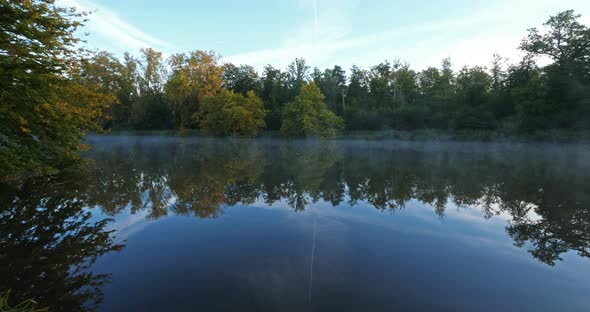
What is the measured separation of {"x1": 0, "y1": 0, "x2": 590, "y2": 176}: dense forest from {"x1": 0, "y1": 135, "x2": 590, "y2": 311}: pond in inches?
94.1

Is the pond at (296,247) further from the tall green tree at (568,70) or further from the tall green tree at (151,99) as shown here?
the tall green tree at (151,99)

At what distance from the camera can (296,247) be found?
4.97 meters

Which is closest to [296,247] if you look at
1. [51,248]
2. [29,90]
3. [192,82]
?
[51,248]

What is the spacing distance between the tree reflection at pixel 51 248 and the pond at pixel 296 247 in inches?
0.9

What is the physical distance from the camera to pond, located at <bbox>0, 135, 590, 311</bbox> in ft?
11.4

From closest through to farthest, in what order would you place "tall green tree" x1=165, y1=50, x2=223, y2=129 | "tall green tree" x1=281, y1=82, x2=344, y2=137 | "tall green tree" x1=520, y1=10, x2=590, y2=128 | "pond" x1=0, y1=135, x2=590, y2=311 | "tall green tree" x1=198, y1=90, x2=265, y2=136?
"pond" x1=0, y1=135, x2=590, y2=311 → "tall green tree" x1=520, y1=10, x2=590, y2=128 → "tall green tree" x1=281, y1=82, x2=344, y2=137 → "tall green tree" x1=198, y1=90, x2=265, y2=136 → "tall green tree" x1=165, y1=50, x2=223, y2=129

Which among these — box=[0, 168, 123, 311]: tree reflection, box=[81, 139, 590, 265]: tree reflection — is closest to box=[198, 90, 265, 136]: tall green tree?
box=[81, 139, 590, 265]: tree reflection

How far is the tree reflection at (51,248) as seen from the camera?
3496mm

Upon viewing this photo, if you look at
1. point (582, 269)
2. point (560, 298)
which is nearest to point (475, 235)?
point (582, 269)

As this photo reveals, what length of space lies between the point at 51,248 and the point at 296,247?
385 cm

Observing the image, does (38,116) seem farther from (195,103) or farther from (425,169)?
(195,103)

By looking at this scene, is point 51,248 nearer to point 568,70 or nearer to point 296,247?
point 296,247

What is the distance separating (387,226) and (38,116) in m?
9.25

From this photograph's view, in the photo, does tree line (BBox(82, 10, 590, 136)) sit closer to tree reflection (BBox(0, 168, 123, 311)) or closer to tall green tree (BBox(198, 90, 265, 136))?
tall green tree (BBox(198, 90, 265, 136))
